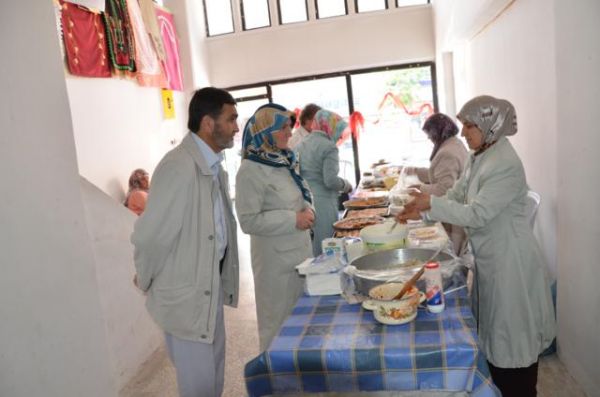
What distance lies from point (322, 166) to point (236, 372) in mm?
1488

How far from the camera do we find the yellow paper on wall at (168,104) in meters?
6.39

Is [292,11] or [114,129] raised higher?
[292,11]

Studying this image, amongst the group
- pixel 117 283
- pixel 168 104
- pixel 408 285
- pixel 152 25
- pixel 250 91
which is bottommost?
pixel 117 283

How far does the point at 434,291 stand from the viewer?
4.87ft

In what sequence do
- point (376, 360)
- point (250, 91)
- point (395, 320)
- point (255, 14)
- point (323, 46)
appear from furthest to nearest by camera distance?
point (250, 91), point (255, 14), point (323, 46), point (395, 320), point (376, 360)

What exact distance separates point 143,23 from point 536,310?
17.1 feet

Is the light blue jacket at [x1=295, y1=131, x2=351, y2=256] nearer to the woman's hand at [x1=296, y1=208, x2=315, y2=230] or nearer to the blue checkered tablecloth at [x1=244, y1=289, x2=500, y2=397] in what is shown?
the woman's hand at [x1=296, y1=208, x2=315, y2=230]

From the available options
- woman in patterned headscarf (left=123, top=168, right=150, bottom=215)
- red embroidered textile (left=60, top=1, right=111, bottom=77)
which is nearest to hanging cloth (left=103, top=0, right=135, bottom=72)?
red embroidered textile (left=60, top=1, right=111, bottom=77)

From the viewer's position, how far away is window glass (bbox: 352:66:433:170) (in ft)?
24.6

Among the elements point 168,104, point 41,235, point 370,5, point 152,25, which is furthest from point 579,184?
point 370,5

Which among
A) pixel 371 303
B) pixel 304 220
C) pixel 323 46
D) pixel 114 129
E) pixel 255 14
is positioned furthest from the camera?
pixel 255 14

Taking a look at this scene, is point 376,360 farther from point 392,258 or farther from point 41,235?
point 41,235

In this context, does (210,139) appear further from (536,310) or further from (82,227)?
(536,310)

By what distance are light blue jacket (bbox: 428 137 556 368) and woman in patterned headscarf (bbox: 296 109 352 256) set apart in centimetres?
167
